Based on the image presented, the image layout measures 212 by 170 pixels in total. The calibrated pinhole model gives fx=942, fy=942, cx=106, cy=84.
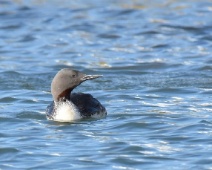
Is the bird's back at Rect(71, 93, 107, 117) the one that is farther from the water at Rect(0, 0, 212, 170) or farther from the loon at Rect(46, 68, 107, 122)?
the water at Rect(0, 0, 212, 170)

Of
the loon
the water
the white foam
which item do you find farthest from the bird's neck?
the water

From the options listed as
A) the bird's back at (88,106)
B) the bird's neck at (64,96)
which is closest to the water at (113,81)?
the bird's back at (88,106)

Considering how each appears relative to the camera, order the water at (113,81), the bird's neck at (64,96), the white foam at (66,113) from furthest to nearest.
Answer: the bird's neck at (64,96), the white foam at (66,113), the water at (113,81)

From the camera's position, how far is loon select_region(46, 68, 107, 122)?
14.5 m

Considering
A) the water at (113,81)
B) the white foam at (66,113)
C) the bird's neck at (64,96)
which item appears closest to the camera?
the water at (113,81)

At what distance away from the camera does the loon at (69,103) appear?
14508mm

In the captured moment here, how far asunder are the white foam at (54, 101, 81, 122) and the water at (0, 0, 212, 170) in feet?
0.71

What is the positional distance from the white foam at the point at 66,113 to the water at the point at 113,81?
216 mm

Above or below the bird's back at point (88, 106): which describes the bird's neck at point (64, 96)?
above

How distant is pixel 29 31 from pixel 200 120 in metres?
10.3

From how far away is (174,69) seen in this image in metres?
18.9

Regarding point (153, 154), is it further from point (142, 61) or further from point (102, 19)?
point (102, 19)

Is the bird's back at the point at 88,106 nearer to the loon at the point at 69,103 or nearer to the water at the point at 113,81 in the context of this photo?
the loon at the point at 69,103

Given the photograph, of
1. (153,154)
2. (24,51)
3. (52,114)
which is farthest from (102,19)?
(153,154)
